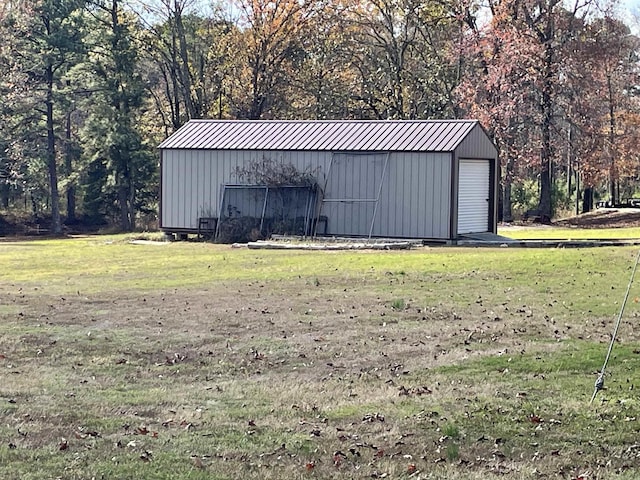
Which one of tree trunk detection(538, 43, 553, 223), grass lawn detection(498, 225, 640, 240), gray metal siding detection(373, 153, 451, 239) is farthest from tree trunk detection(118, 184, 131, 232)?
gray metal siding detection(373, 153, 451, 239)

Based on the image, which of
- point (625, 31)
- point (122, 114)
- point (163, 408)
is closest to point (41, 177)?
point (122, 114)

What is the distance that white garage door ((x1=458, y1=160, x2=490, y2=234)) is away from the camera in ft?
84.3

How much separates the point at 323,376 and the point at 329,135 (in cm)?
1857

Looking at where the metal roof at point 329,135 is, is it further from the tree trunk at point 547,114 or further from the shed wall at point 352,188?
the tree trunk at point 547,114

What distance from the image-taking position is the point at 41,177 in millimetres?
45438

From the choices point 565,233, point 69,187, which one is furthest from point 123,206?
point 565,233

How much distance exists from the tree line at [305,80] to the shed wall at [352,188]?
484 inches

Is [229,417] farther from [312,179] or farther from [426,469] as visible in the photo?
[312,179]

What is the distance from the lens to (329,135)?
27188 mm

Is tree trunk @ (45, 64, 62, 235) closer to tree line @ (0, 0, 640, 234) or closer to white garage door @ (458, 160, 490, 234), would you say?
tree line @ (0, 0, 640, 234)

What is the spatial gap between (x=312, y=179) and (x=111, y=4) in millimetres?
21304

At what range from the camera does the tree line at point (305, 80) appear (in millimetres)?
38156

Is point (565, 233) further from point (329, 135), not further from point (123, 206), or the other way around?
point (123, 206)

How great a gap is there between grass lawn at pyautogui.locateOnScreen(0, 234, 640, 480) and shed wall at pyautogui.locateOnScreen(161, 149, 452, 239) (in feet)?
26.7
